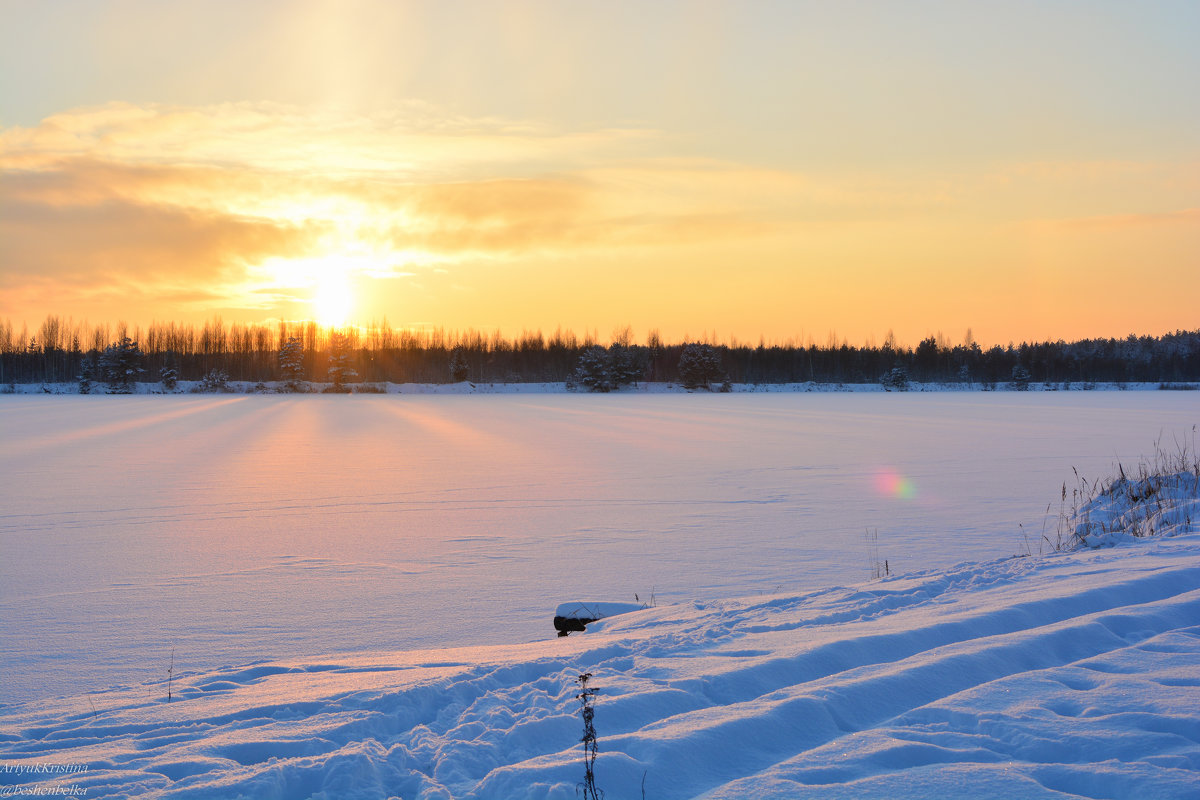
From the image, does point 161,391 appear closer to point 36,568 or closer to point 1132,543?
point 36,568

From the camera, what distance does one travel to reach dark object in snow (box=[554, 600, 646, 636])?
4.87m

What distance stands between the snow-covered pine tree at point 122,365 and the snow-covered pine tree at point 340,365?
1555 centimetres

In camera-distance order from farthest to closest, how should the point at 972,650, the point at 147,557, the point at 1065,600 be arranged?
the point at 147,557 < the point at 1065,600 < the point at 972,650

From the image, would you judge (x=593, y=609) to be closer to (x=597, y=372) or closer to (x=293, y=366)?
(x=597, y=372)

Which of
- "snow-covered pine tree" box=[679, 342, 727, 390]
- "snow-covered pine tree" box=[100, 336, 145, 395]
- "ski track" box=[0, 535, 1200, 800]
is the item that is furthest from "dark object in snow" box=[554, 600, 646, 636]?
"snow-covered pine tree" box=[100, 336, 145, 395]

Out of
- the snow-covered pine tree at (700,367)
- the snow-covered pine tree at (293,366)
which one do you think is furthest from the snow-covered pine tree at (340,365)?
the snow-covered pine tree at (700,367)

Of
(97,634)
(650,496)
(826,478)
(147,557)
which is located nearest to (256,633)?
(97,634)

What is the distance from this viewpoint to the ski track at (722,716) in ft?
8.25

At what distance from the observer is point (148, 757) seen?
2.77 meters

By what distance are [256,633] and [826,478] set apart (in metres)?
9.24

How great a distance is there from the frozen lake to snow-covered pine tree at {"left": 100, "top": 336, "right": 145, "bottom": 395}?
158 ft

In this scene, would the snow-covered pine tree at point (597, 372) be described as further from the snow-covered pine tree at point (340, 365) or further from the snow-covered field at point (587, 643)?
the snow-covered field at point (587, 643)

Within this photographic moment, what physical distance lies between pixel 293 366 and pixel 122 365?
1368cm

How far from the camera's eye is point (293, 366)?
195 ft
